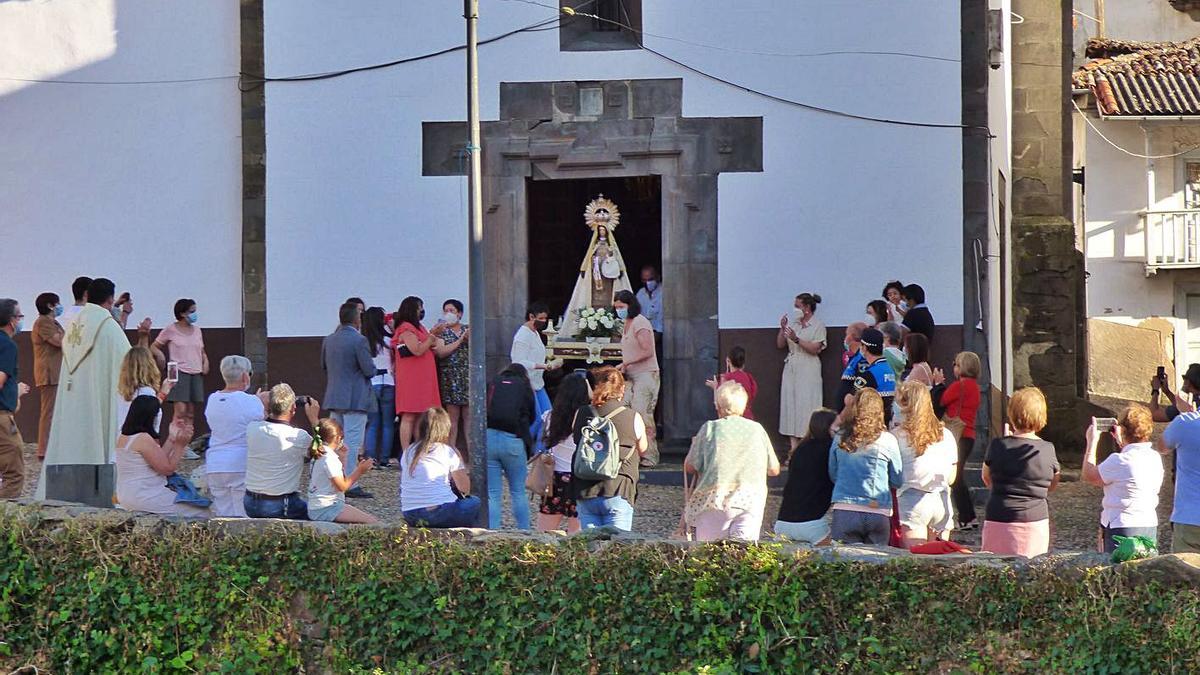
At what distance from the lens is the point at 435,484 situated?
9164mm

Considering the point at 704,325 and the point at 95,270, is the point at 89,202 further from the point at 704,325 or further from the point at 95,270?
the point at 704,325

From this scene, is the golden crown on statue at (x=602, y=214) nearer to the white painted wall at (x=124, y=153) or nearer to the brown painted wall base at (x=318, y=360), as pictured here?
the brown painted wall base at (x=318, y=360)

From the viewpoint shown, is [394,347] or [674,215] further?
[674,215]

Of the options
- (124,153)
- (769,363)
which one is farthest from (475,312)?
(124,153)

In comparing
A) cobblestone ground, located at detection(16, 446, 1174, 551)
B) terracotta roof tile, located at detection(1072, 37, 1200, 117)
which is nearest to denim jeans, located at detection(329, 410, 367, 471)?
cobblestone ground, located at detection(16, 446, 1174, 551)

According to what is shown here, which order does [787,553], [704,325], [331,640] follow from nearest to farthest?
[787,553] < [331,640] < [704,325]

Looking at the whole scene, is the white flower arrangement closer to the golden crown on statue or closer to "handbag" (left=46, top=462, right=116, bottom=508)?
the golden crown on statue

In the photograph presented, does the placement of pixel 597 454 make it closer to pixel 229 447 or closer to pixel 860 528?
pixel 860 528

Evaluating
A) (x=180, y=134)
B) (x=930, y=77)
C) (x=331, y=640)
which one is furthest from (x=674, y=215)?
(x=331, y=640)

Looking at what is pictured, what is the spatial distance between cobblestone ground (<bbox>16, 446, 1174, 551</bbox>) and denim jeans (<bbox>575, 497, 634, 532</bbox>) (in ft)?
5.22

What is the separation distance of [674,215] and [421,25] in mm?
2776

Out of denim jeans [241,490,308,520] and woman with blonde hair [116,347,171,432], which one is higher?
woman with blonde hair [116,347,171,432]

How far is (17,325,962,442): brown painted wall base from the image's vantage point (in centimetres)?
1472

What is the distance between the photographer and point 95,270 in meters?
16.0
